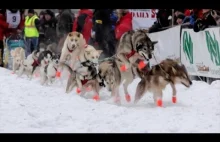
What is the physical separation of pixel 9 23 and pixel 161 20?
401 cm

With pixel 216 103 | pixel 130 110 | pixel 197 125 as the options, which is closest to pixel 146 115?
pixel 130 110

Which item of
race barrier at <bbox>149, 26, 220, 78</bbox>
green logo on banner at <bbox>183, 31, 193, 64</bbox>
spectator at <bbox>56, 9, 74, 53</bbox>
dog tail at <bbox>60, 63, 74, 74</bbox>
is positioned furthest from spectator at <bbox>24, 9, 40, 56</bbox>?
green logo on banner at <bbox>183, 31, 193, 64</bbox>

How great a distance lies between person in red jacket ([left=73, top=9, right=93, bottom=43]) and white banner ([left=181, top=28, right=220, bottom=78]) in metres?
1.93

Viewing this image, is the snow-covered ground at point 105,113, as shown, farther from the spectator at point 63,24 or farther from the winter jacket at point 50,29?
the winter jacket at point 50,29

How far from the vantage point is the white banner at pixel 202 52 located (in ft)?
24.1

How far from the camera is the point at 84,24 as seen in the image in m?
9.17

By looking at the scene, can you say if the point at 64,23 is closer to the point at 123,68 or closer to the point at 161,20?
the point at 161,20

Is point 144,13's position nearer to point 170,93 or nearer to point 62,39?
point 62,39

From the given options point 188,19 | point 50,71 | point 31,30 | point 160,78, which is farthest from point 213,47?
point 31,30

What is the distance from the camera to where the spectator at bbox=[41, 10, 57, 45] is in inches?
390

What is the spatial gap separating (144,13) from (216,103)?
3982mm

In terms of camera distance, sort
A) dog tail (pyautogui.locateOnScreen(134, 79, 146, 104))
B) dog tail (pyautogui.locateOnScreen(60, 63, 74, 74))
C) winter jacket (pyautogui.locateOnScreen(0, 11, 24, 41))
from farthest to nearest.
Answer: winter jacket (pyautogui.locateOnScreen(0, 11, 24, 41)), dog tail (pyautogui.locateOnScreen(60, 63, 74, 74)), dog tail (pyautogui.locateOnScreen(134, 79, 146, 104))

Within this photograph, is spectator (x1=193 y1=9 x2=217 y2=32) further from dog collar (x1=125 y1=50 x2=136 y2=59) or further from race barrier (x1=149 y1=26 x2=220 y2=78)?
dog collar (x1=125 y1=50 x2=136 y2=59)

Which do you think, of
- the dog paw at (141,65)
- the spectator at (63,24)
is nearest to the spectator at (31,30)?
the spectator at (63,24)
